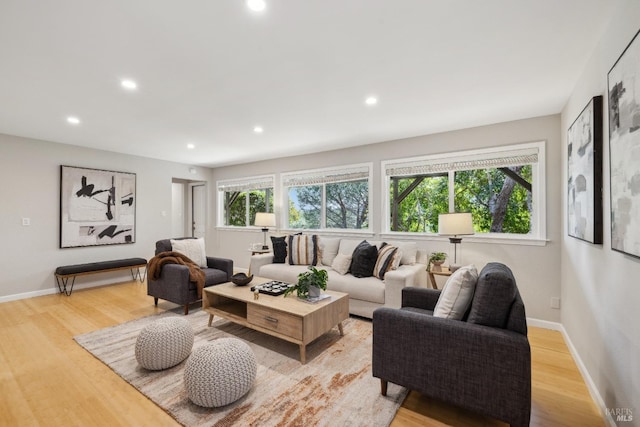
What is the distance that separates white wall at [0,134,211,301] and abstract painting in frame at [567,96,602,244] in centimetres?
629

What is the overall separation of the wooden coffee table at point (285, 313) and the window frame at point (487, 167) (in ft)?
6.01

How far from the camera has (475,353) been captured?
1545mm

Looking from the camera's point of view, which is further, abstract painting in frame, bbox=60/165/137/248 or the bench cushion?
abstract painting in frame, bbox=60/165/137/248

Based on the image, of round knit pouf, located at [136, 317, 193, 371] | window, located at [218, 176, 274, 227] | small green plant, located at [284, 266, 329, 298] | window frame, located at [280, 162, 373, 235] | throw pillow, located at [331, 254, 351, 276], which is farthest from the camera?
window, located at [218, 176, 274, 227]

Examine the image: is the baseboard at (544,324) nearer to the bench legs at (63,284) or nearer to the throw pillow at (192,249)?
the throw pillow at (192,249)

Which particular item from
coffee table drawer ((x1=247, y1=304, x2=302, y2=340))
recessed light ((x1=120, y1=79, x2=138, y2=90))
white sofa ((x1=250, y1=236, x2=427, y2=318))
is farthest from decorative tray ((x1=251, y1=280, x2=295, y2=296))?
recessed light ((x1=120, y1=79, x2=138, y2=90))

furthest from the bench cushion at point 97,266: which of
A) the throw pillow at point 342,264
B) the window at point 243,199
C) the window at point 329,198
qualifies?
the throw pillow at point 342,264

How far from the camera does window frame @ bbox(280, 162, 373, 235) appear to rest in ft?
14.5

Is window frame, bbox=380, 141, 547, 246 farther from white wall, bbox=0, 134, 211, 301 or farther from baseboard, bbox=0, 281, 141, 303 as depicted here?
baseboard, bbox=0, 281, 141, 303

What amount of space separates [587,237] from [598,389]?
1.00m

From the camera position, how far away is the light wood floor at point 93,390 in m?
1.72

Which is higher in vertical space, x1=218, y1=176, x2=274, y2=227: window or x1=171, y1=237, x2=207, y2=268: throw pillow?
x1=218, y1=176, x2=274, y2=227: window

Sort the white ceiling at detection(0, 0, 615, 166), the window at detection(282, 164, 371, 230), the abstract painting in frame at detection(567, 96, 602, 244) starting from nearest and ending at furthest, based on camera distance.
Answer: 1. the white ceiling at detection(0, 0, 615, 166)
2. the abstract painting in frame at detection(567, 96, 602, 244)
3. the window at detection(282, 164, 371, 230)

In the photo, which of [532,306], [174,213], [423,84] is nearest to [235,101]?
[423,84]
